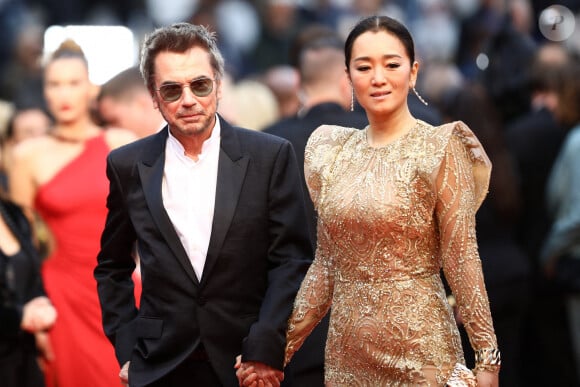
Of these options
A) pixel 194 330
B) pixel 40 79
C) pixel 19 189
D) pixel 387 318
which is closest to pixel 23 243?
pixel 19 189

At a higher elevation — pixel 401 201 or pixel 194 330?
pixel 401 201

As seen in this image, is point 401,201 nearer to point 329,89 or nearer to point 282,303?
point 282,303

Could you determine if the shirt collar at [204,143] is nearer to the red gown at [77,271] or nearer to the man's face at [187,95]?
the man's face at [187,95]

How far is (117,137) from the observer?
24.2 ft

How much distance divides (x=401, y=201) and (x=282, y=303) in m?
0.63

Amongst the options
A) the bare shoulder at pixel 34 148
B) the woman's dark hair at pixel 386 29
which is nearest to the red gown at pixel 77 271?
the bare shoulder at pixel 34 148

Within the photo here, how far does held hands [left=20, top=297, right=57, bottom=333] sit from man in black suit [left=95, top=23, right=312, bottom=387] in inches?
61.5

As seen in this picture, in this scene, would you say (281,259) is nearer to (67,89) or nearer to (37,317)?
(37,317)

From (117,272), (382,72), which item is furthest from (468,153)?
(117,272)

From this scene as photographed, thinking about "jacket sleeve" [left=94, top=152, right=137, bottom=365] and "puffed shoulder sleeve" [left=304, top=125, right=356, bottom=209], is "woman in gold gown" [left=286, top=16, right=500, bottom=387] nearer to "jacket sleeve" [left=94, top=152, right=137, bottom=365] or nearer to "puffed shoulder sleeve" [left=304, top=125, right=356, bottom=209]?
"puffed shoulder sleeve" [left=304, top=125, right=356, bottom=209]

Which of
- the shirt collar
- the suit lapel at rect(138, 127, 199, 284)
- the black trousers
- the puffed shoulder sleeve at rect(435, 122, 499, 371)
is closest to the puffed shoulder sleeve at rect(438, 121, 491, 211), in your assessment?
the puffed shoulder sleeve at rect(435, 122, 499, 371)

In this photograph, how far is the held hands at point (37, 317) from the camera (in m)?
6.46

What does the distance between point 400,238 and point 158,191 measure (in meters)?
0.99

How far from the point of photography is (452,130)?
460cm
